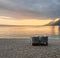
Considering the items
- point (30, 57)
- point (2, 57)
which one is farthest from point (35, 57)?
point (2, 57)

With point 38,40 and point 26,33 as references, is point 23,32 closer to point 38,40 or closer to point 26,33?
point 26,33

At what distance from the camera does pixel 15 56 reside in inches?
276

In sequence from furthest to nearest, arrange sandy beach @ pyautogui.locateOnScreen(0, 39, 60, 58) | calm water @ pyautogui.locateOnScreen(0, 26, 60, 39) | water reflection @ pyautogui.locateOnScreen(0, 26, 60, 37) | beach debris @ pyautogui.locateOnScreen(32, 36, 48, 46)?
water reflection @ pyautogui.locateOnScreen(0, 26, 60, 37)
calm water @ pyautogui.locateOnScreen(0, 26, 60, 39)
beach debris @ pyautogui.locateOnScreen(32, 36, 48, 46)
sandy beach @ pyautogui.locateOnScreen(0, 39, 60, 58)

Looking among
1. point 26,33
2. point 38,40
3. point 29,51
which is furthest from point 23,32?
point 29,51

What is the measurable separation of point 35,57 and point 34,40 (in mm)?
4159

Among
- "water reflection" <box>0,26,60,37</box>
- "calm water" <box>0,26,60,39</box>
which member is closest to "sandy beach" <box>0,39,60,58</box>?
"calm water" <box>0,26,60,39</box>

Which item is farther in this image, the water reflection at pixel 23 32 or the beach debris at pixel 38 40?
the water reflection at pixel 23 32

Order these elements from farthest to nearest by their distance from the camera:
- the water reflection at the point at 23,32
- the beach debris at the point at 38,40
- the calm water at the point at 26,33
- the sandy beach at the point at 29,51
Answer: the water reflection at the point at 23,32 < the calm water at the point at 26,33 < the beach debris at the point at 38,40 < the sandy beach at the point at 29,51

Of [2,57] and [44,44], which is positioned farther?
[44,44]

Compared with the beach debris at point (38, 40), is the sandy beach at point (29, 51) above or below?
below

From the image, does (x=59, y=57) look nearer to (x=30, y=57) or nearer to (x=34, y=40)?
(x=30, y=57)

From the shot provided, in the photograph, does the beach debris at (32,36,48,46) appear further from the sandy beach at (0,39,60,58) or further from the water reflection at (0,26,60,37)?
the water reflection at (0,26,60,37)

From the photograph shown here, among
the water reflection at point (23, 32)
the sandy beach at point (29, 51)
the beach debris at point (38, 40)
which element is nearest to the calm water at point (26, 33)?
the water reflection at point (23, 32)

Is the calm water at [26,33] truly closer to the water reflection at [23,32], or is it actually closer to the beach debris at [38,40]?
the water reflection at [23,32]
